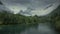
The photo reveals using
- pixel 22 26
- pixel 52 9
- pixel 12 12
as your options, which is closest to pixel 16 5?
pixel 12 12

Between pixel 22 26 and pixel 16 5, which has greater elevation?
pixel 16 5

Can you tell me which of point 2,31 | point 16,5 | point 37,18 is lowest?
point 2,31

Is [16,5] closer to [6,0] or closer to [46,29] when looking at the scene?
[6,0]

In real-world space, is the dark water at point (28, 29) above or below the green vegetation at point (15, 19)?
below

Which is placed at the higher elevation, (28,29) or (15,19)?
(15,19)

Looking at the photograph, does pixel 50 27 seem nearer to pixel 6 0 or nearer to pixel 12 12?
pixel 12 12

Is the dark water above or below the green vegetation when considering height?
below
